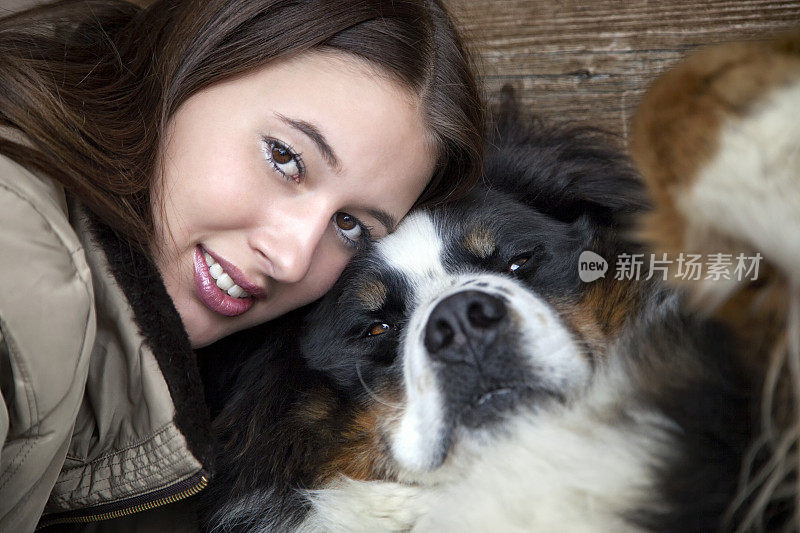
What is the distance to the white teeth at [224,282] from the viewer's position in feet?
4.49

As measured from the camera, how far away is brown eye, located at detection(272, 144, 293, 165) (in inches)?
51.4

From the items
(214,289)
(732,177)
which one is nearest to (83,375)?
(214,289)

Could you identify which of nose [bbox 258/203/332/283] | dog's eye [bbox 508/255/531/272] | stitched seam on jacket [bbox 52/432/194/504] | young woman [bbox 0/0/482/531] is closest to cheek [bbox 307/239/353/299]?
young woman [bbox 0/0/482/531]

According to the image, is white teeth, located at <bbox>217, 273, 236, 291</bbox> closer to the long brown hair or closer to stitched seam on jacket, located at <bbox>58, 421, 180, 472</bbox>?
the long brown hair

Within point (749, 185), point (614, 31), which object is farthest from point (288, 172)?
point (614, 31)

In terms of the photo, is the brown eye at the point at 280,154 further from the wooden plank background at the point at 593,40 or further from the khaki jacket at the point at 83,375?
the wooden plank background at the point at 593,40

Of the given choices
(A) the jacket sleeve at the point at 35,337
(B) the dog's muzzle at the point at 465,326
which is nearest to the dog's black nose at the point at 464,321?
(B) the dog's muzzle at the point at 465,326

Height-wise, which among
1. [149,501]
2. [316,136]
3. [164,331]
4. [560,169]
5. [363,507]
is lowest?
[149,501]

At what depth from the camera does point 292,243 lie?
130 centimetres

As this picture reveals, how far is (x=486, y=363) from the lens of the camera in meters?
1.20

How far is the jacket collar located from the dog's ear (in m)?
0.77

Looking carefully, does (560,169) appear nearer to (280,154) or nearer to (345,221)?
(345,221)

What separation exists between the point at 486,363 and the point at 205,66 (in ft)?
2.53

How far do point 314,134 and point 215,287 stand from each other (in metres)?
0.36
